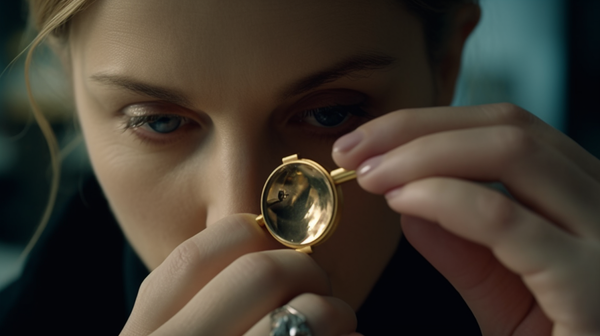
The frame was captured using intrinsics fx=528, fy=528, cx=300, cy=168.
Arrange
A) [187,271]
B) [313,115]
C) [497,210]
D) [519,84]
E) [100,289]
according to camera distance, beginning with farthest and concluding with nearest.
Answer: [519,84] → [100,289] → [313,115] → [187,271] → [497,210]

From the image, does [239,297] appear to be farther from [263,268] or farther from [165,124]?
[165,124]

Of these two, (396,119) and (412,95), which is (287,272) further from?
(412,95)

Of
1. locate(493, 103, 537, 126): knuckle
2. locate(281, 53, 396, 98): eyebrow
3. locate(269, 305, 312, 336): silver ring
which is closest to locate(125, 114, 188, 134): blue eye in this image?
locate(281, 53, 396, 98): eyebrow

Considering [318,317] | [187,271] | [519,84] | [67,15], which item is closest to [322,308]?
[318,317]

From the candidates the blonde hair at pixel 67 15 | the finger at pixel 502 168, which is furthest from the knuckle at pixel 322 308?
the blonde hair at pixel 67 15

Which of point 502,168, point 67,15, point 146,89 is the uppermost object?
point 67,15

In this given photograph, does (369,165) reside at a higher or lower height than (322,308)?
higher

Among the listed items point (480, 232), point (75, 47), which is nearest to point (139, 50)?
point (75, 47)

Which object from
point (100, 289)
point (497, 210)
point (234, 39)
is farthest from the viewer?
point (100, 289)
